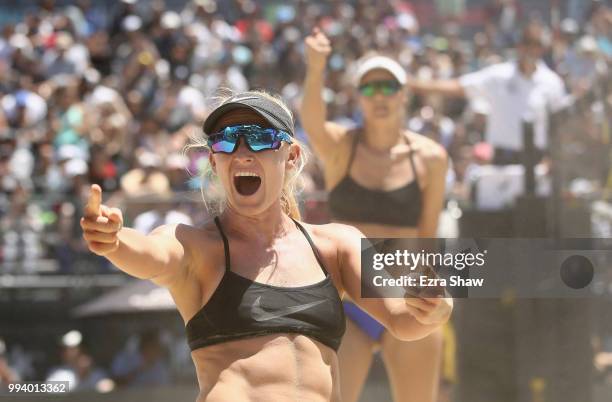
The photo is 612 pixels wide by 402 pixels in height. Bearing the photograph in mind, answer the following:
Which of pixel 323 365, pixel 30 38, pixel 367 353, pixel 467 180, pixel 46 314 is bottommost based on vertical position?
pixel 323 365

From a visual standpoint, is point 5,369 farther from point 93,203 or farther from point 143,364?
point 93,203

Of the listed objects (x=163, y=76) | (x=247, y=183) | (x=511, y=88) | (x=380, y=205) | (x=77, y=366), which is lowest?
(x=247, y=183)

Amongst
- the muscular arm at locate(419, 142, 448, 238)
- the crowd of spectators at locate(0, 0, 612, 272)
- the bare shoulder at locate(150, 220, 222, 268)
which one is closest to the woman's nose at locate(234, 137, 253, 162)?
the bare shoulder at locate(150, 220, 222, 268)

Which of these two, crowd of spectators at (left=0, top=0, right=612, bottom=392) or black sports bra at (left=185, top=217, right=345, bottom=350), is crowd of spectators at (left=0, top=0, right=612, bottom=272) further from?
black sports bra at (left=185, top=217, right=345, bottom=350)

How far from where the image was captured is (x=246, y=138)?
9.50ft

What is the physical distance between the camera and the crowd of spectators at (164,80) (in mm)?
8031

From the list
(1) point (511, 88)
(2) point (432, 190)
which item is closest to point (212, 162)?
(2) point (432, 190)

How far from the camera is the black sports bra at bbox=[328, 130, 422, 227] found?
4.86 meters

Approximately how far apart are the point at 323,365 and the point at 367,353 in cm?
184

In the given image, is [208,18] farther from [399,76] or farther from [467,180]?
[399,76]

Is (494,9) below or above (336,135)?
above

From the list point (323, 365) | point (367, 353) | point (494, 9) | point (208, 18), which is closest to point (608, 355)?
point (367, 353)

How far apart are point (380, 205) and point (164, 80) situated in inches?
258

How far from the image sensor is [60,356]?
7.38 metres
